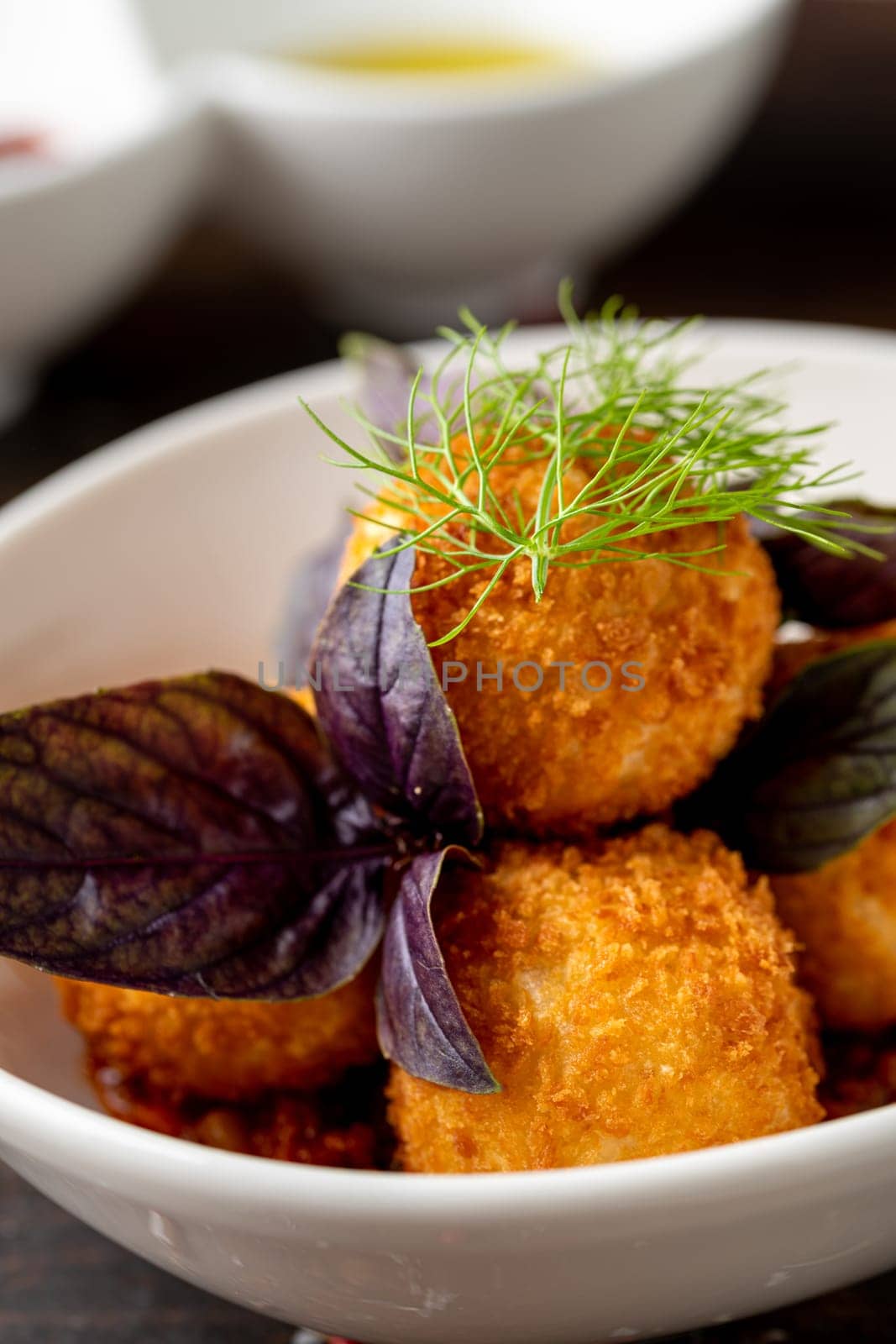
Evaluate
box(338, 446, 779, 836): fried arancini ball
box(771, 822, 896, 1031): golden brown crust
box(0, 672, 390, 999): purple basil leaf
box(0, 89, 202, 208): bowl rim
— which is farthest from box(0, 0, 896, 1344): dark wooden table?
box(771, 822, 896, 1031): golden brown crust

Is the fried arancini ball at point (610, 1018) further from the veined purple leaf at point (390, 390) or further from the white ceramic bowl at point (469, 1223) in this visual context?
the veined purple leaf at point (390, 390)

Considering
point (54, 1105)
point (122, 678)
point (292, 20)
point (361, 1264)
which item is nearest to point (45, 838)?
point (54, 1105)

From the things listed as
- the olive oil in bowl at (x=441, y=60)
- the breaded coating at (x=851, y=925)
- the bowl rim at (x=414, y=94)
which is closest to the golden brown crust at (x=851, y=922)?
the breaded coating at (x=851, y=925)

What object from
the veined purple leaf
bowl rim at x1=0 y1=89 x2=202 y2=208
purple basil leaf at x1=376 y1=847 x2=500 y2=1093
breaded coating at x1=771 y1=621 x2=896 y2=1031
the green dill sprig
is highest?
bowl rim at x1=0 y1=89 x2=202 y2=208

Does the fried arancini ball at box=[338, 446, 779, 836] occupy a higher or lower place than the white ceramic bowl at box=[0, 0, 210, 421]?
lower

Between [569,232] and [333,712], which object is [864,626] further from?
[569,232]

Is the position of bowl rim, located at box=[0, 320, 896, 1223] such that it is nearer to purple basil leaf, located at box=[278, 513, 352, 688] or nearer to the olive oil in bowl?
purple basil leaf, located at box=[278, 513, 352, 688]
